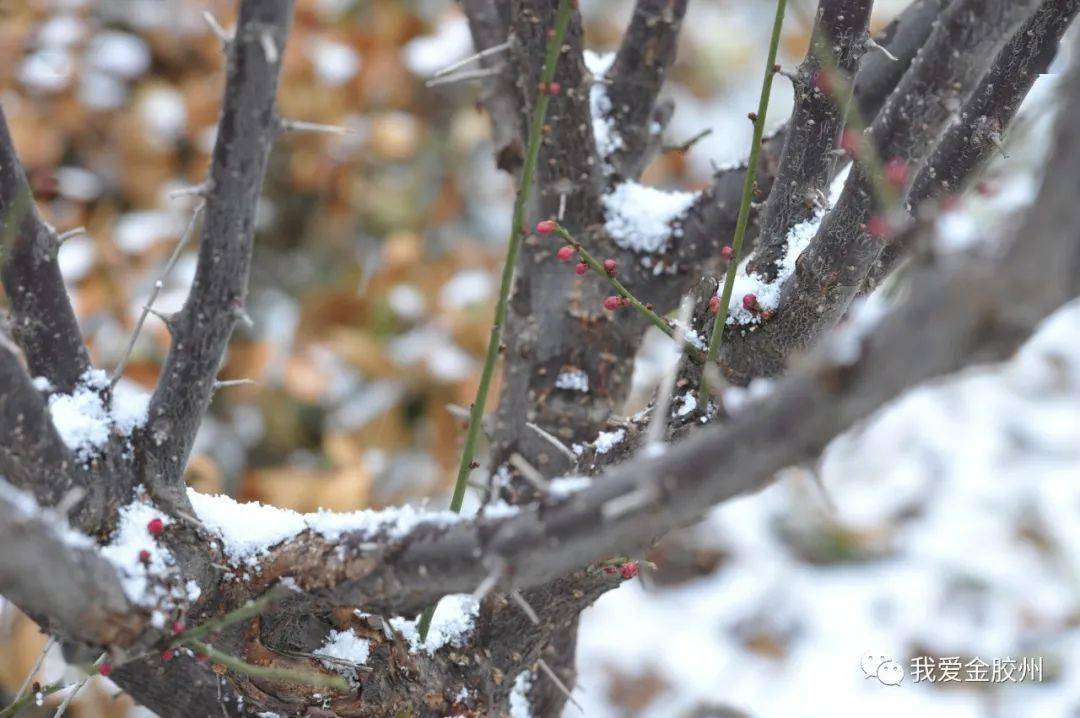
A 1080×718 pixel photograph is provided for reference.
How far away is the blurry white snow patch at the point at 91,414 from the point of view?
542 mm

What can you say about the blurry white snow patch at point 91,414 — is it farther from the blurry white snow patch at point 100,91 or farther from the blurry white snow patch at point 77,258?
the blurry white snow patch at point 100,91

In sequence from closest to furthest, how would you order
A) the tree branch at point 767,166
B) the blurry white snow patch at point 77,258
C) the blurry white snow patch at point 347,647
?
1. the blurry white snow patch at point 347,647
2. the tree branch at point 767,166
3. the blurry white snow patch at point 77,258

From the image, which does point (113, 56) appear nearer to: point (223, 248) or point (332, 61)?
point (332, 61)

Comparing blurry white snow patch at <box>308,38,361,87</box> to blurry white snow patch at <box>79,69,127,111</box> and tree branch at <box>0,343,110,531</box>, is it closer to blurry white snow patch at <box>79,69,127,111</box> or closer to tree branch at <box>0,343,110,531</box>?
blurry white snow patch at <box>79,69,127,111</box>

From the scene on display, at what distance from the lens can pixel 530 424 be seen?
2.09 ft

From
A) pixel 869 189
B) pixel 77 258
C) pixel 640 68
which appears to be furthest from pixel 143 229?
pixel 869 189

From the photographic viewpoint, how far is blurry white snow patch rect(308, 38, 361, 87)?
188 centimetres

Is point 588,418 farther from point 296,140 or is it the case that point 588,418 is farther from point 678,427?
point 296,140

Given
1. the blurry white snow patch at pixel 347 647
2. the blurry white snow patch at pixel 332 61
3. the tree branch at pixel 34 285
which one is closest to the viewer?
the tree branch at pixel 34 285

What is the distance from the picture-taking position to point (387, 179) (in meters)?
1.95

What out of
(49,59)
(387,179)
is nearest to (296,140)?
(387,179)

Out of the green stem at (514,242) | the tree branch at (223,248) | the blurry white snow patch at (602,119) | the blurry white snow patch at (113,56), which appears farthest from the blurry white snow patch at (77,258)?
the green stem at (514,242)

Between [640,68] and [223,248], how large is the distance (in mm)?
470

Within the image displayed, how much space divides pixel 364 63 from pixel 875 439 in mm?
1384
